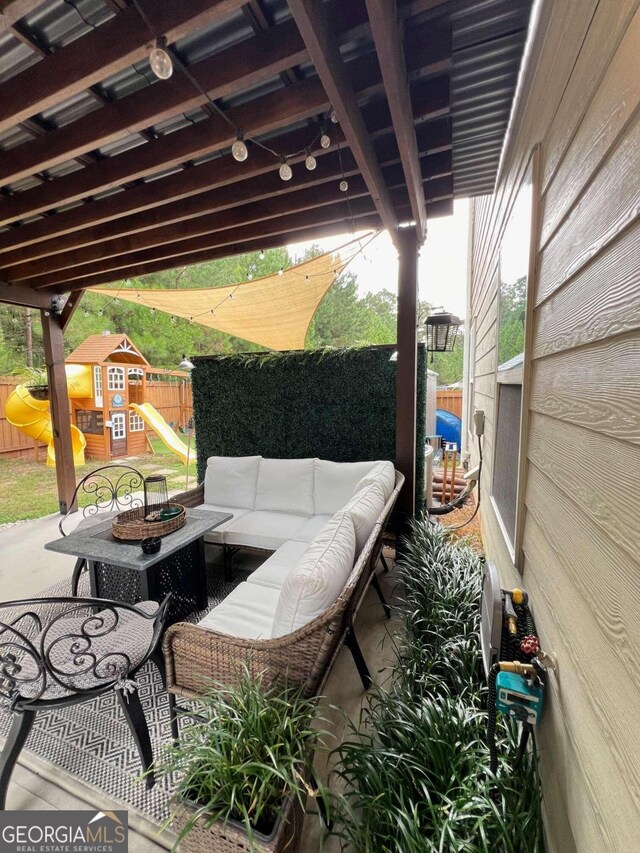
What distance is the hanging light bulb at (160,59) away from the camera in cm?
124

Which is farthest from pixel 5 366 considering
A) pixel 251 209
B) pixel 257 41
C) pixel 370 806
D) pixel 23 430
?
pixel 370 806

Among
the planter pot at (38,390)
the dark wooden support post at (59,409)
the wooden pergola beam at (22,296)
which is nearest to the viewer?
the wooden pergola beam at (22,296)

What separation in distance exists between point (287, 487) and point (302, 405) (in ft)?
3.27

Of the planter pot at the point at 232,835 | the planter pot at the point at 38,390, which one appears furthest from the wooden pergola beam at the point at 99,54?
the planter pot at the point at 38,390

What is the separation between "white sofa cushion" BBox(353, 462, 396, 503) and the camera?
2756 mm

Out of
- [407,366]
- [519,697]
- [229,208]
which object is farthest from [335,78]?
[519,697]

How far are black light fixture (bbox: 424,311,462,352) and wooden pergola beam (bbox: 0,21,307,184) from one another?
9.69ft

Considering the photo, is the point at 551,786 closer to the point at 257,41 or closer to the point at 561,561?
the point at 561,561

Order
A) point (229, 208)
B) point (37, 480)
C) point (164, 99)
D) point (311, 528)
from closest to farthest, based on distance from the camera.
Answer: point (164, 99) → point (229, 208) → point (311, 528) → point (37, 480)

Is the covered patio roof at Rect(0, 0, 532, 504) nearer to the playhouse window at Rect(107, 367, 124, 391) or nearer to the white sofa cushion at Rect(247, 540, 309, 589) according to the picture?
the white sofa cushion at Rect(247, 540, 309, 589)

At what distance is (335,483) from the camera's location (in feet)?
11.3

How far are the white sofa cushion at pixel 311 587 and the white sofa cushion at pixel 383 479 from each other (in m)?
1.14

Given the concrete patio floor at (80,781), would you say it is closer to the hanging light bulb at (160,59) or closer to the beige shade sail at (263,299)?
the hanging light bulb at (160,59)

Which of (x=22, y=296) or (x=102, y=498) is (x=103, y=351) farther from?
(x=102, y=498)
